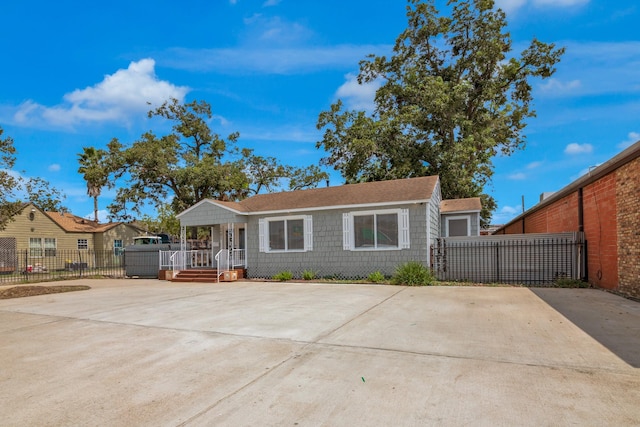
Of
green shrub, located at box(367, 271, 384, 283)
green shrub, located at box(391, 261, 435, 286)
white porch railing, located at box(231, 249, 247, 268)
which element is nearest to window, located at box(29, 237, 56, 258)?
white porch railing, located at box(231, 249, 247, 268)

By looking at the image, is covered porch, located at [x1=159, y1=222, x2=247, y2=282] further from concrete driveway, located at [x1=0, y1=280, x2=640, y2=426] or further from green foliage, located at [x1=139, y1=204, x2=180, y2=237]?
green foliage, located at [x1=139, y1=204, x2=180, y2=237]

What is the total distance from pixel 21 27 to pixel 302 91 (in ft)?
43.4

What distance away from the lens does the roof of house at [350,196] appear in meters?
13.1

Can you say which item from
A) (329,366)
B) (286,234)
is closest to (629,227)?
(329,366)

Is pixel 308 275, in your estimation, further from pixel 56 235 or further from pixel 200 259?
pixel 56 235

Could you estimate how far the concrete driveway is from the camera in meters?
2.92

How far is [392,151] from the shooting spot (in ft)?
73.6

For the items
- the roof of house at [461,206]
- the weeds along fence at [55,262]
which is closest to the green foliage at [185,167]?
the weeds along fence at [55,262]

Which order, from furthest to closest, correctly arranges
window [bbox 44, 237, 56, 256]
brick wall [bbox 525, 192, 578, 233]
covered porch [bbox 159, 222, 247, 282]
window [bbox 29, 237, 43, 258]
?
1. window [bbox 44, 237, 56, 256]
2. window [bbox 29, 237, 43, 258]
3. covered porch [bbox 159, 222, 247, 282]
4. brick wall [bbox 525, 192, 578, 233]

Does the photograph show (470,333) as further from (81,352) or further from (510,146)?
(510,146)

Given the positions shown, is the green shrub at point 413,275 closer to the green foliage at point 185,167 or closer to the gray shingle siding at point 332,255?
the gray shingle siding at point 332,255

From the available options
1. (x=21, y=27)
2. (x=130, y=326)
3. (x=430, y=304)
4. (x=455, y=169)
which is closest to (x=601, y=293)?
(x=430, y=304)

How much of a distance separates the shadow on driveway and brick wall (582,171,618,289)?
2.01 ft

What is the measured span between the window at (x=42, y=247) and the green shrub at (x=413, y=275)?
2813 centimetres
